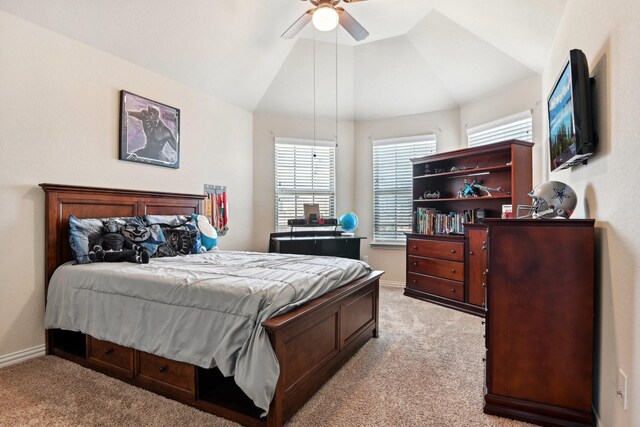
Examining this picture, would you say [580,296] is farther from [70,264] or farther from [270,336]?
[70,264]

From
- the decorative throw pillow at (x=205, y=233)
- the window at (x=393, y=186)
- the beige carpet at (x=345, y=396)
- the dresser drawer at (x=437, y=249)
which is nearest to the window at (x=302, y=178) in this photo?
the window at (x=393, y=186)

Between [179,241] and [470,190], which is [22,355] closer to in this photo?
[179,241]

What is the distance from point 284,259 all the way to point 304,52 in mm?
2956

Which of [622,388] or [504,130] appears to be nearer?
[622,388]

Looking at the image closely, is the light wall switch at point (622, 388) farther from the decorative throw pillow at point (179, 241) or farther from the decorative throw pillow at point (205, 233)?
the decorative throw pillow at point (205, 233)

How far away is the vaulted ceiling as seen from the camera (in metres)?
2.90

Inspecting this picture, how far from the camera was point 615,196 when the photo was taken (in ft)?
5.12

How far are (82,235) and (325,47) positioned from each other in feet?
11.5

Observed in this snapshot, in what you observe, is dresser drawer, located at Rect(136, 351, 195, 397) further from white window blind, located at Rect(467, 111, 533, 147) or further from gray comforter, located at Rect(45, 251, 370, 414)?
white window blind, located at Rect(467, 111, 533, 147)

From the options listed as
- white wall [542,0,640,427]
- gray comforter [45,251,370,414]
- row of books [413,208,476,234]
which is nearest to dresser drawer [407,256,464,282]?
row of books [413,208,476,234]

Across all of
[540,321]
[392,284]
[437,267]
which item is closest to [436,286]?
[437,267]

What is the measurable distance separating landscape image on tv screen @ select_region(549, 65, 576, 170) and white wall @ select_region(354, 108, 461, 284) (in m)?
2.31

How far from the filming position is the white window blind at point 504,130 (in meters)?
3.82

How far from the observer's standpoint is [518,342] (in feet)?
6.08
